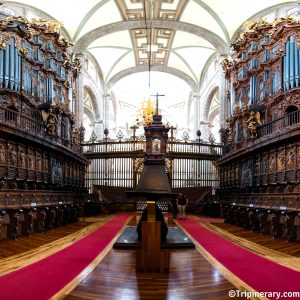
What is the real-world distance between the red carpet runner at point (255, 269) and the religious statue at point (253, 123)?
8383 mm

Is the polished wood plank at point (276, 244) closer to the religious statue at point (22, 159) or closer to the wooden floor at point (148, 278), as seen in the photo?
the wooden floor at point (148, 278)

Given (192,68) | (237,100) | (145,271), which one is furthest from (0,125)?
(192,68)

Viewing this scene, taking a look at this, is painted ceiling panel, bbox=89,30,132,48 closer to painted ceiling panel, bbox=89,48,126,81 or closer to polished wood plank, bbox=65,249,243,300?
painted ceiling panel, bbox=89,48,126,81

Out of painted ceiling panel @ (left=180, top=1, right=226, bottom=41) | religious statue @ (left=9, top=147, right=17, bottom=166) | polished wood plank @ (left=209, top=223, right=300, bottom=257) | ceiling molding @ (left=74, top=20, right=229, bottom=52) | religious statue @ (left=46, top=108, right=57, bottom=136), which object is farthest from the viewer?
ceiling molding @ (left=74, top=20, right=229, bottom=52)

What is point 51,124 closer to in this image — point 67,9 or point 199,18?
point 67,9

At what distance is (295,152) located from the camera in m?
11.7

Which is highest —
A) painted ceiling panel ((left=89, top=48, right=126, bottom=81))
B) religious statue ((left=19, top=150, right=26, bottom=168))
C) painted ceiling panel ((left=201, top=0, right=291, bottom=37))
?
painted ceiling panel ((left=89, top=48, right=126, bottom=81))

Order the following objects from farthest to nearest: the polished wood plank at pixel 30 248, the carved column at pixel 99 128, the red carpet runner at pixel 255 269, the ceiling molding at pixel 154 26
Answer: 1. the carved column at pixel 99 128
2. the ceiling molding at pixel 154 26
3. the polished wood plank at pixel 30 248
4. the red carpet runner at pixel 255 269

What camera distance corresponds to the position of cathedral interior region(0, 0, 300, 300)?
16.3 ft

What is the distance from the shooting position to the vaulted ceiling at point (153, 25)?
18812 millimetres

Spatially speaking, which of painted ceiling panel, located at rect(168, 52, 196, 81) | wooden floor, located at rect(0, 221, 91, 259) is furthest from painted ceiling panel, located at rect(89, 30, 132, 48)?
wooden floor, located at rect(0, 221, 91, 259)

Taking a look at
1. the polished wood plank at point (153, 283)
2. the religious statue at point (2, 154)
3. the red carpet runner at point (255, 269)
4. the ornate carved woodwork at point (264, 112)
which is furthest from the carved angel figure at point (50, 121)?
the polished wood plank at point (153, 283)

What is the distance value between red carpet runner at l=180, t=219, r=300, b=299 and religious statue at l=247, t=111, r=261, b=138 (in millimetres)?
8383

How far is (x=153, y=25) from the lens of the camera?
896 inches
